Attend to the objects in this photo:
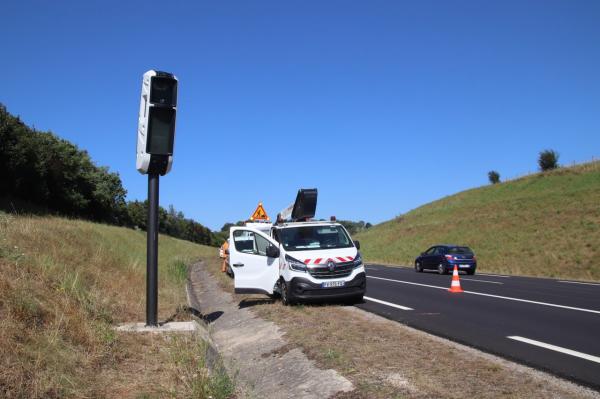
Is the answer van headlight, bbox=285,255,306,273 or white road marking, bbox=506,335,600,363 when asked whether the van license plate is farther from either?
white road marking, bbox=506,335,600,363

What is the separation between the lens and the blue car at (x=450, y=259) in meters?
26.5

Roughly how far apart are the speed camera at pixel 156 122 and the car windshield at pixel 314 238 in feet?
16.0

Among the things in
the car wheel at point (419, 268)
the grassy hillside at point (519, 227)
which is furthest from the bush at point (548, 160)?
the car wheel at point (419, 268)

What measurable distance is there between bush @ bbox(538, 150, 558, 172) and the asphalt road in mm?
61340

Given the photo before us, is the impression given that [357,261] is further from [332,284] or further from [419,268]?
[419,268]

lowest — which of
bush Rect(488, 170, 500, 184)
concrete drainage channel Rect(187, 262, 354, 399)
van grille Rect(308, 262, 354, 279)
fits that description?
concrete drainage channel Rect(187, 262, 354, 399)

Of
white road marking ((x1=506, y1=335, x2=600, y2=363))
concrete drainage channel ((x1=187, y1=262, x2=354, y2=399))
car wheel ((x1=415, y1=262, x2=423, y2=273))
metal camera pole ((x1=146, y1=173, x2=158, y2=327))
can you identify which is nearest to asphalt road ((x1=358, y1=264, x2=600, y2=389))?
white road marking ((x1=506, y1=335, x2=600, y2=363))

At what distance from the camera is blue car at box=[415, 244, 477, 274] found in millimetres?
26531

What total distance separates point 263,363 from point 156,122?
12.2 ft

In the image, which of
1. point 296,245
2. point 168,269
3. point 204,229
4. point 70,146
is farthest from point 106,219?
point 204,229

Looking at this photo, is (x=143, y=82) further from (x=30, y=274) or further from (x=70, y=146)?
(x=70, y=146)

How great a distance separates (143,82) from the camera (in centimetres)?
820

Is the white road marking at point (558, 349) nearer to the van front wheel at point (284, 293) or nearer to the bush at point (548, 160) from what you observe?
the van front wheel at point (284, 293)

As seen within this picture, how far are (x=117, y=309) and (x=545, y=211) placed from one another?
4691 centimetres
